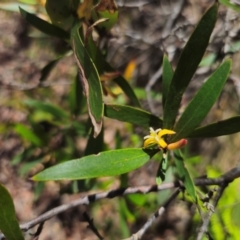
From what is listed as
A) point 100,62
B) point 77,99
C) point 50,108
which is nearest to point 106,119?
point 50,108

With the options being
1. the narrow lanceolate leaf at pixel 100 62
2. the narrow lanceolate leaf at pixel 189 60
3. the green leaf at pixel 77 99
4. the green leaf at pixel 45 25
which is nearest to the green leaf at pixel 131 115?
the narrow lanceolate leaf at pixel 189 60

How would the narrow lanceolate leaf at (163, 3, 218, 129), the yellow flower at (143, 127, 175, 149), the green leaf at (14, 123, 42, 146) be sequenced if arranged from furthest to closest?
the green leaf at (14, 123, 42, 146) → the yellow flower at (143, 127, 175, 149) → the narrow lanceolate leaf at (163, 3, 218, 129)

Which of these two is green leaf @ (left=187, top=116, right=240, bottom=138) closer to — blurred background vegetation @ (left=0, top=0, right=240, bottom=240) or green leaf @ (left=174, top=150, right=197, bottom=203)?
green leaf @ (left=174, top=150, right=197, bottom=203)

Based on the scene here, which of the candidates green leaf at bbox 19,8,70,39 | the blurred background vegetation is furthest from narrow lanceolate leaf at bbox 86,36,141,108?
the blurred background vegetation

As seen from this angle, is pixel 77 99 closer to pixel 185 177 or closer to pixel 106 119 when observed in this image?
pixel 185 177

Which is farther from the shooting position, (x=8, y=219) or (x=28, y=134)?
(x=28, y=134)

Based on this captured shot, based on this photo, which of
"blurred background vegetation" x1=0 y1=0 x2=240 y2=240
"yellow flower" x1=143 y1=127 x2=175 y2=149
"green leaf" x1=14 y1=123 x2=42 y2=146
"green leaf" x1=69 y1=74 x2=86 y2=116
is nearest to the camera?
"yellow flower" x1=143 y1=127 x2=175 y2=149

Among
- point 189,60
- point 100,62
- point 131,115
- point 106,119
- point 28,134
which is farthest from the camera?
point 106,119

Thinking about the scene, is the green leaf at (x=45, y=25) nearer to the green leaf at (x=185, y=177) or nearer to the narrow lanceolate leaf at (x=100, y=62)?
the narrow lanceolate leaf at (x=100, y=62)
